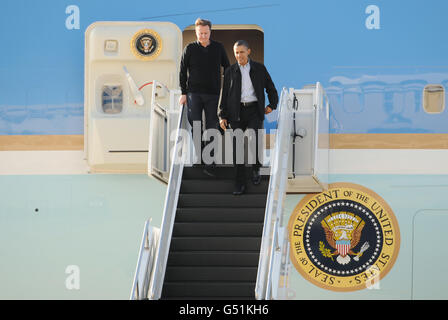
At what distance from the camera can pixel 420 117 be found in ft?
30.7

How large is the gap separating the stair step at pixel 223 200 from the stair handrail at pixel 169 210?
0.10 metres

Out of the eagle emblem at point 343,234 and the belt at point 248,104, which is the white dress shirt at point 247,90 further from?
the eagle emblem at point 343,234

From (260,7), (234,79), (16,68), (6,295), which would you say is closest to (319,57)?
(260,7)

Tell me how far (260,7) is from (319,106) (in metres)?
1.46

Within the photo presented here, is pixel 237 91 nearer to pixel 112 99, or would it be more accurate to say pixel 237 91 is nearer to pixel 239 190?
pixel 239 190

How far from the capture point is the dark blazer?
7770 mm

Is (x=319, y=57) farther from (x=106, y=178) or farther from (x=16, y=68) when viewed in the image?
(x=16, y=68)

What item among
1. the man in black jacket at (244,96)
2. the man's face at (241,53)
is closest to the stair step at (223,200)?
the man in black jacket at (244,96)

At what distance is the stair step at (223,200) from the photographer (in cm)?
788

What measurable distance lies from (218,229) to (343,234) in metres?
2.09

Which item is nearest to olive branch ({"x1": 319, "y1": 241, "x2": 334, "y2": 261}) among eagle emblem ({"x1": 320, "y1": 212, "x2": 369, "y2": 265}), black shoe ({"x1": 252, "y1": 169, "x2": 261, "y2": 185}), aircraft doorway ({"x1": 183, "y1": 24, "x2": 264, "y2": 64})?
eagle emblem ({"x1": 320, "y1": 212, "x2": 369, "y2": 265})

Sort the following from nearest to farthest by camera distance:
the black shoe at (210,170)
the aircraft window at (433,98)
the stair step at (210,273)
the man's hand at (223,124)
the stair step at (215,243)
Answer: the stair step at (210,273) → the stair step at (215,243) → the man's hand at (223,124) → the black shoe at (210,170) → the aircraft window at (433,98)

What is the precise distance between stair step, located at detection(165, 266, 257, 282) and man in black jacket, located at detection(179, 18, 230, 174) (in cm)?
108

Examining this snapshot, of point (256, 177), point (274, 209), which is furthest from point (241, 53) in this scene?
point (274, 209)
